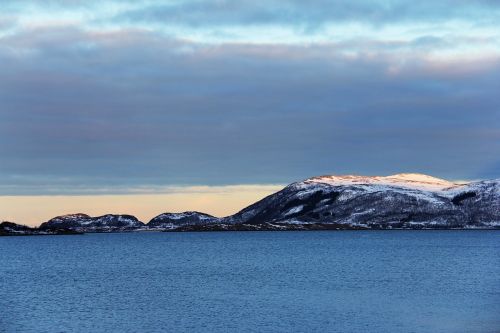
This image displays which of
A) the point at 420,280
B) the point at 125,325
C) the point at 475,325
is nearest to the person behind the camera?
the point at 475,325

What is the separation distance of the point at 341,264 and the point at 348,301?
6981 centimetres

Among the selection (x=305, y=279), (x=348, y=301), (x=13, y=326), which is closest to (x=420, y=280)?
(x=305, y=279)

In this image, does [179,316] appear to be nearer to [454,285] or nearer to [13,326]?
[13,326]

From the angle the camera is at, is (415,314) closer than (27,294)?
Yes

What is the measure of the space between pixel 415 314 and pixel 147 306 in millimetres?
29925

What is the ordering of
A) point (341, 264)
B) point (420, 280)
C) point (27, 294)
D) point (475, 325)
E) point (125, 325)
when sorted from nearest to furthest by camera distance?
point (475, 325), point (125, 325), point (27, 294), point (420, 280), point (341, 264)

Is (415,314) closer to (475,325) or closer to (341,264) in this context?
(475,325)

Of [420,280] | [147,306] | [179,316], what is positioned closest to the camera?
[179,316]

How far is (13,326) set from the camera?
2763 inches

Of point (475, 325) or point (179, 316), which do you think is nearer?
point (475, 325)

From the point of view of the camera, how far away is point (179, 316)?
3044 inches

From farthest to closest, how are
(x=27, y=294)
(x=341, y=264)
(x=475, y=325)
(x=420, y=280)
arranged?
(x=341, y=264), (x=420, y=280), (x=27, y=294), (x=475, y=325)

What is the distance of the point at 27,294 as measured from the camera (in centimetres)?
10081

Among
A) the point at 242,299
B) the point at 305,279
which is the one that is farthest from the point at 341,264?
the point at 242,299
